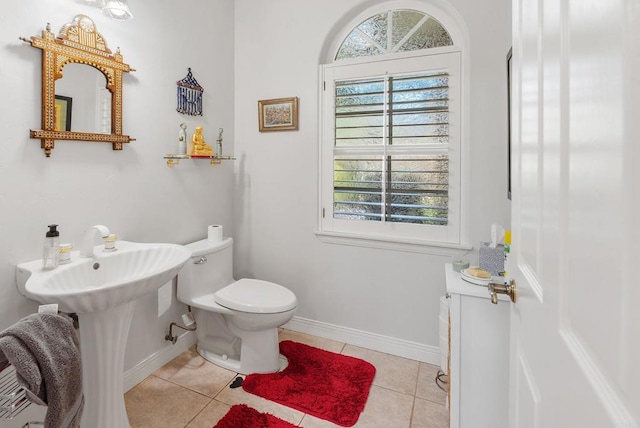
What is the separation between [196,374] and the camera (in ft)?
6.64

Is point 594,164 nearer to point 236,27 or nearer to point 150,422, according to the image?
point 150,422

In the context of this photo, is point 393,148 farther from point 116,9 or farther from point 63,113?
point 63,113

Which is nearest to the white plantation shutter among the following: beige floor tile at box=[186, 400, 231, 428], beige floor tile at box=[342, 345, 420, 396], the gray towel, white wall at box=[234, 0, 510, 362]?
white wall at box=[234, 0, 510, 362]

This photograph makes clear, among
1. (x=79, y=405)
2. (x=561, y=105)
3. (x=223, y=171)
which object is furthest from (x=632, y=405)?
(x=223, y=171)

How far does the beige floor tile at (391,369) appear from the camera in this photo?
1.95m

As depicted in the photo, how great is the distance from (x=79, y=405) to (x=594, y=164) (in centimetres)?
147

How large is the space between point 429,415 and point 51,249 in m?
1.98

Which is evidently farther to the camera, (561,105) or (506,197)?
(506,197)

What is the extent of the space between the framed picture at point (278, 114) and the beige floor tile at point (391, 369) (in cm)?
170

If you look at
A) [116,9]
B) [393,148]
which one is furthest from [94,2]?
[393,148]

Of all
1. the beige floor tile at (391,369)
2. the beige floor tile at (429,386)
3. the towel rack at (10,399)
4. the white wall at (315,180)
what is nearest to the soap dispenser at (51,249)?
the towel rack at (10,399)

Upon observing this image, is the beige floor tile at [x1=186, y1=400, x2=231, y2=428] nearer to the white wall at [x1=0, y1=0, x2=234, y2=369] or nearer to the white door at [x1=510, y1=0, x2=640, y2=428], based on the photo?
the white wall at [x1=0, y1=0, x2=234, y2=369]

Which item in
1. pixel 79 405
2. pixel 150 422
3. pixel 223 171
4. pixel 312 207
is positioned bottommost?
pixel 150 422

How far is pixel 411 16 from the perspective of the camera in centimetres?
216
